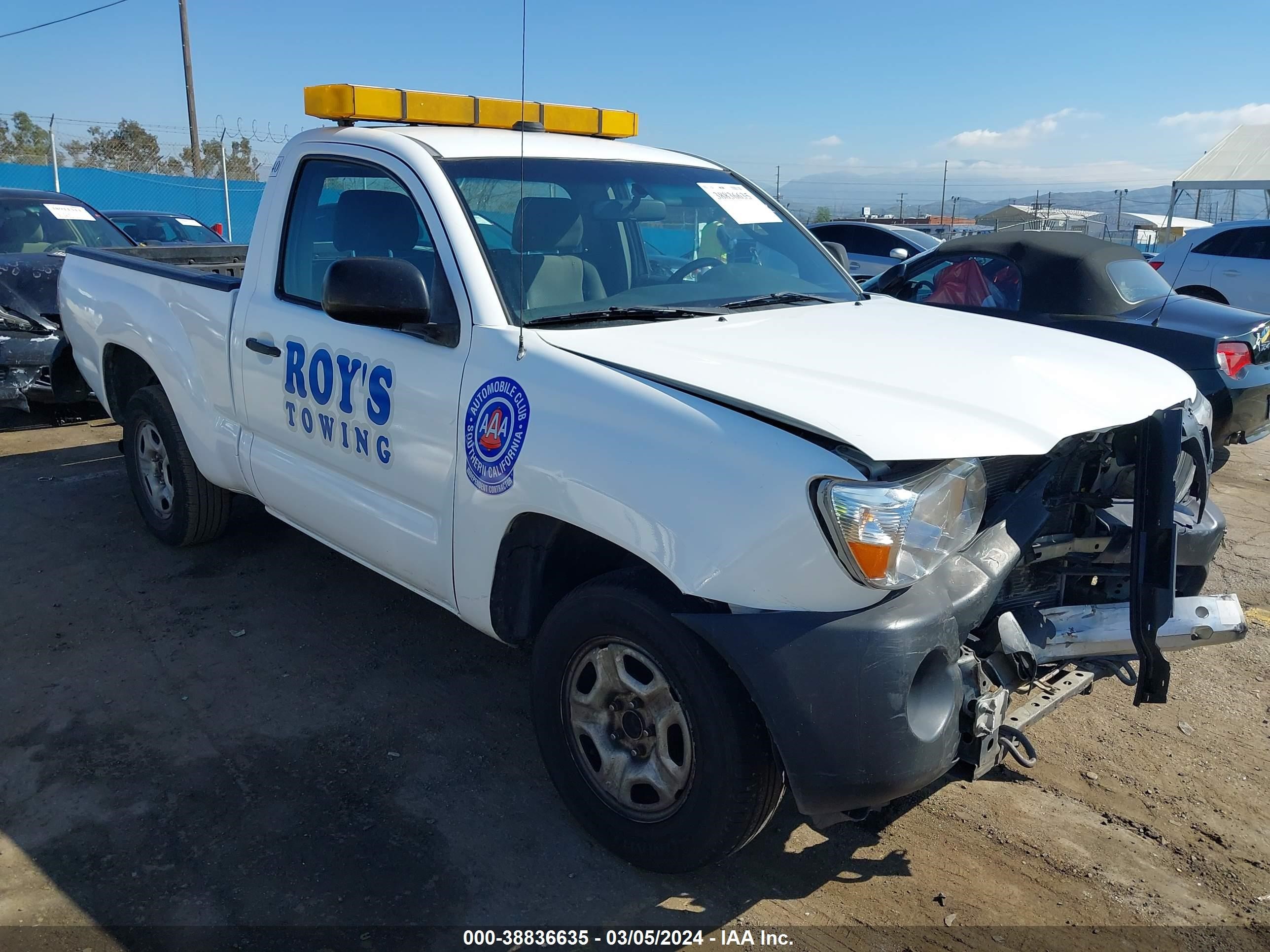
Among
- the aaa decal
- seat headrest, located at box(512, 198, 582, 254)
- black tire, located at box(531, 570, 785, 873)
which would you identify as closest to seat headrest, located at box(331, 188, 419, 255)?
seat headrest, located at box(512, 198, 582, 254)

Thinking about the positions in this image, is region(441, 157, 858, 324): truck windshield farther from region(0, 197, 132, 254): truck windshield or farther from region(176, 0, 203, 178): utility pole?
region(176, 0, 203, 178): utility pole

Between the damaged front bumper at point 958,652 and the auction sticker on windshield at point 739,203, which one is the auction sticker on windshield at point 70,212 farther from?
the damaged front bumper at point 958,652

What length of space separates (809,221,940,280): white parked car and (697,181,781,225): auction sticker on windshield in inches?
320

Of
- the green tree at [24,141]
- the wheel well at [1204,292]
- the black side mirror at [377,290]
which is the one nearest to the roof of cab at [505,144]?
the black side mirror at [377,290]

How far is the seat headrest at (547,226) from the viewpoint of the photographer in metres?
3.17

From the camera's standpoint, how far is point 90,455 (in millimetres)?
6812

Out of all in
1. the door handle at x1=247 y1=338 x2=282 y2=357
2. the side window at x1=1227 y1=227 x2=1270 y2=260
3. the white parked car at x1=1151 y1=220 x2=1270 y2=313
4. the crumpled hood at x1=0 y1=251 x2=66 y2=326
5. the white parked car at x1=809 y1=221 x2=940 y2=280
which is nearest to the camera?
the door handle at x1=247 y1=338 x2=282 y2=357

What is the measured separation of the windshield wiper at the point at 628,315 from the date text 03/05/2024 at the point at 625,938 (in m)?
1.64

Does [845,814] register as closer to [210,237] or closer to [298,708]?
[298,708]

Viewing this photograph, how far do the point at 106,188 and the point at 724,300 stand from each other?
71.3ft

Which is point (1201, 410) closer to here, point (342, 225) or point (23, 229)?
point (342, 225)

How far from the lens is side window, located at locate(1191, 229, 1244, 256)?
38.2 feet

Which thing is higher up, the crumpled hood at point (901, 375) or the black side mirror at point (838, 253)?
the black side mirror at point (838, 253)

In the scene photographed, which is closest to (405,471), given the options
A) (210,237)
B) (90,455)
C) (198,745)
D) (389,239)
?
(389,239)
